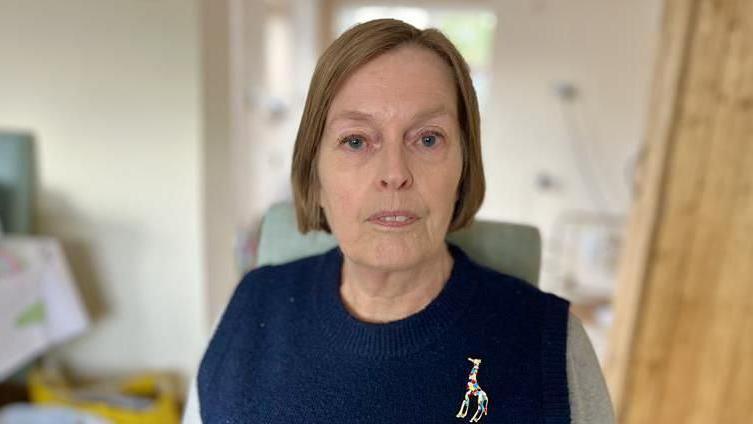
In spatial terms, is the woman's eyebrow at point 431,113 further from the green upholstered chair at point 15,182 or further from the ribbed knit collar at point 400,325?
the green upholstered chair at point 15,182

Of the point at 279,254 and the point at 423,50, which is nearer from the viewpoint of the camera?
the point at 423,50

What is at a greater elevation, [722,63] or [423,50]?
[722,63]

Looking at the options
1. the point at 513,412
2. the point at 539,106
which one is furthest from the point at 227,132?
the point at 539,106

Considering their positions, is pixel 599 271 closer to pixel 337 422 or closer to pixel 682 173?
pixel 682 173

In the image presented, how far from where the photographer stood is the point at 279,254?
1020 millimetres

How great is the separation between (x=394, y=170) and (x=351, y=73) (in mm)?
153

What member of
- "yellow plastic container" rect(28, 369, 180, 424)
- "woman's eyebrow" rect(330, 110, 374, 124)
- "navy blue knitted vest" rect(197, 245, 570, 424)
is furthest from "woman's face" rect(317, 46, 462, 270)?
"yellow plastic container" rect(28, 369, 180, 424)

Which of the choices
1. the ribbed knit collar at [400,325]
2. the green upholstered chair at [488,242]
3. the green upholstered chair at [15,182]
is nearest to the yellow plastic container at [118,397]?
the green upholstered chair at [15,182]

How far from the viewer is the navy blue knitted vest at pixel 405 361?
0.73m

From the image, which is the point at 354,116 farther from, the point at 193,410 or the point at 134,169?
the point at 134,169

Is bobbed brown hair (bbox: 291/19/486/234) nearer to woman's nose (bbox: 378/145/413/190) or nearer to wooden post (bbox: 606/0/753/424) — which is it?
woman's nose (bbox: 378/145/413/190)

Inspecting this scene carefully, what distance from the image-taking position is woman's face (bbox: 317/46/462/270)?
0.69 meters

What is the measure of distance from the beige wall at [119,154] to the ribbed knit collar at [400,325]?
963mm

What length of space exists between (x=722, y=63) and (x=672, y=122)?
0.19 m
